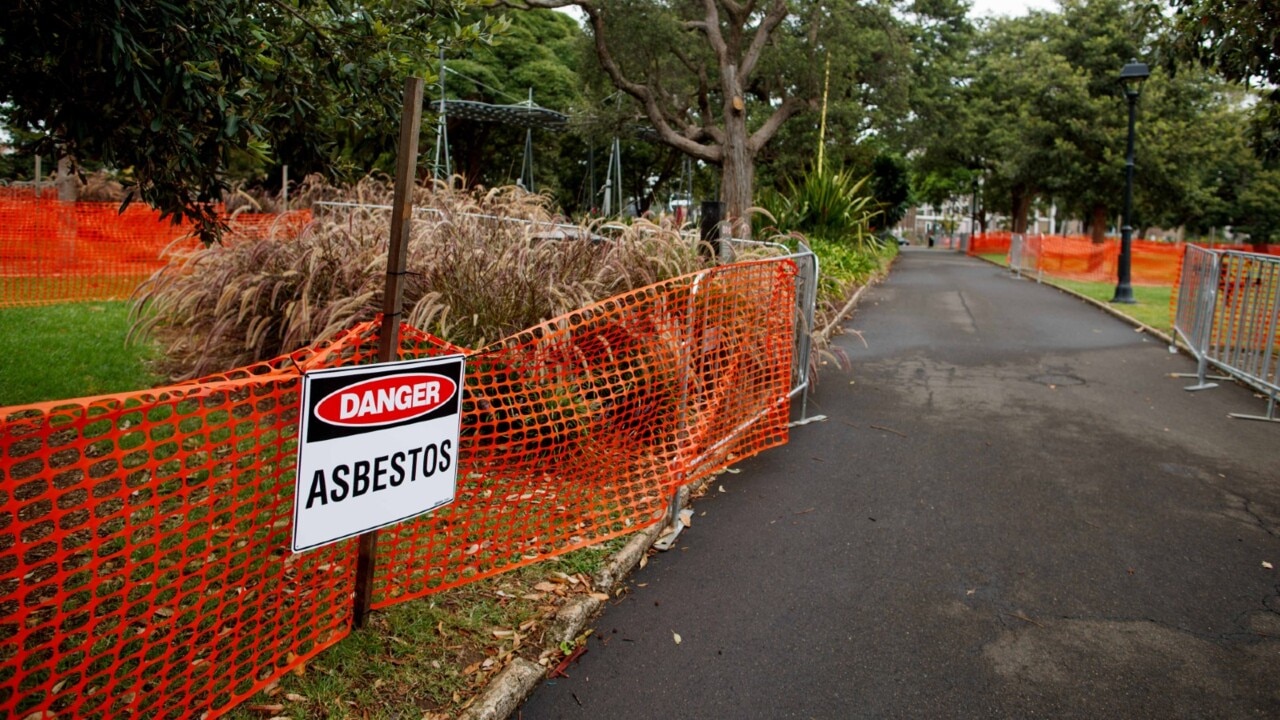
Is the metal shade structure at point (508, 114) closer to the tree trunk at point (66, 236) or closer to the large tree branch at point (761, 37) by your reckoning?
the large tree branch at point (761, 37)

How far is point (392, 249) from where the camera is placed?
319cm

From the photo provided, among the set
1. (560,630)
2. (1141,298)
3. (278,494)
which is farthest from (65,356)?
(1141,298)

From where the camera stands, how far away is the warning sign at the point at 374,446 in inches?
111

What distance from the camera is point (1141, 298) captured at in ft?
62.1

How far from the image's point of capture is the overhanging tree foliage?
3398 millimetres

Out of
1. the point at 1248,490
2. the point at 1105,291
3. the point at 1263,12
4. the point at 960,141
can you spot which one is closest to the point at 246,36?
the point at 1248,490

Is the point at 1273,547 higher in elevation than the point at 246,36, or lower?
lower

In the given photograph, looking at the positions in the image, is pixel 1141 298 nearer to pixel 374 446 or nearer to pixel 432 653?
pixel 432 653

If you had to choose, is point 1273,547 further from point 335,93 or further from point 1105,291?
point 1105,291

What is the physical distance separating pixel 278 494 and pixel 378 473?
945 millimetres

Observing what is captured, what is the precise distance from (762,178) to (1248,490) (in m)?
29.2

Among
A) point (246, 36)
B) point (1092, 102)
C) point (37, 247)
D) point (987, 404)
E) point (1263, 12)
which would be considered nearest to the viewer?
point (246, 36)

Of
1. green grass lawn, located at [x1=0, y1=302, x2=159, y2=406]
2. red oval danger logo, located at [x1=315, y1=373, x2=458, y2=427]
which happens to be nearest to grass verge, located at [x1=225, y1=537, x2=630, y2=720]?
red oval danger logo, located at [x1=315, y1=373, x2=458, y2=427]

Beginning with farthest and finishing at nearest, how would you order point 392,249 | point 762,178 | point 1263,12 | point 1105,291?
point 762,178, point 1105,291, point 1263,12, point 392,249
